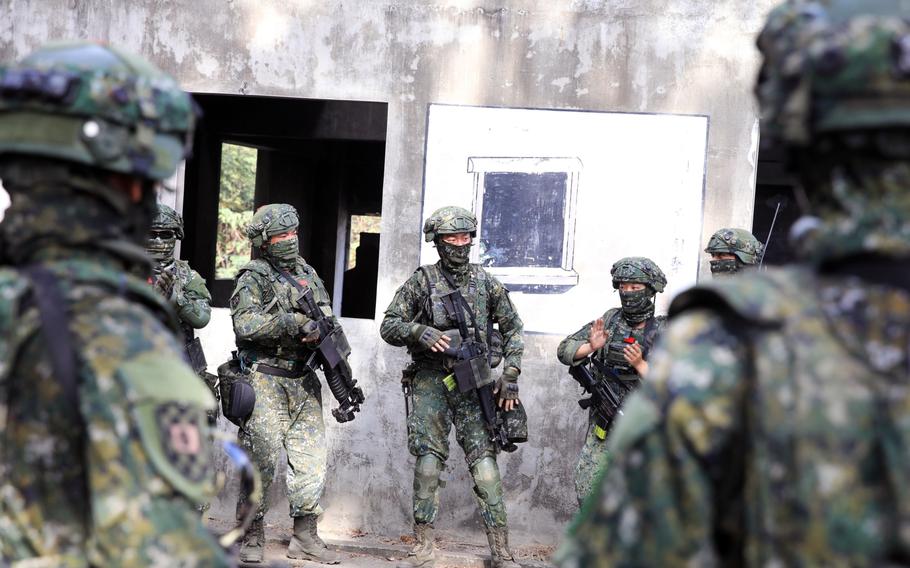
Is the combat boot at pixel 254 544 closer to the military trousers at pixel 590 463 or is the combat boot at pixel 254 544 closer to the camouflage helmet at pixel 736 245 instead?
the military trousers at pixel 590 463

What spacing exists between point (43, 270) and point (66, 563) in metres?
0.54

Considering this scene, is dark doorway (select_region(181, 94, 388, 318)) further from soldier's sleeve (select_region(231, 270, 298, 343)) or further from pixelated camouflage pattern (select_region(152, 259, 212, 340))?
soldier's sleeve (select_region(231, 270, 298, 343))

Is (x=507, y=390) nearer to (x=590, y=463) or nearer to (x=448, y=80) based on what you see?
(x=590, y=463)

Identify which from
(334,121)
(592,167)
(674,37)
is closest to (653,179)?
(592,167)

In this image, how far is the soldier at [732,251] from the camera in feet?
24.0

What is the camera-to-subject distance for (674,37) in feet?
25.6

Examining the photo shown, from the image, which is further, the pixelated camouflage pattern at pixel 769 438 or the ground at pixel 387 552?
the ground at pixel 387 552

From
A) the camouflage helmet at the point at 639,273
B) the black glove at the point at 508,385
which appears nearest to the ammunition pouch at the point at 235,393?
the black glove at the point at 508,385

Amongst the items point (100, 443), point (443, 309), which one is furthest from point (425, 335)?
point (100, 443)

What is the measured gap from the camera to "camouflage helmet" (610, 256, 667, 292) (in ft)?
23.5

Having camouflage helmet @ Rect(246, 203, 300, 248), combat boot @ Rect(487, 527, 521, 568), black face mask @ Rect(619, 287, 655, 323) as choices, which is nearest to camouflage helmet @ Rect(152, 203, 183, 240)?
camouflage helmet @ Rect(246, 203, 300, 248)

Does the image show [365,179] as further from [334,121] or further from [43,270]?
[43,270]

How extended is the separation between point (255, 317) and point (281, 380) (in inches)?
18.7

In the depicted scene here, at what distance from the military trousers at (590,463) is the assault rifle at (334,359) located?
1.54m
